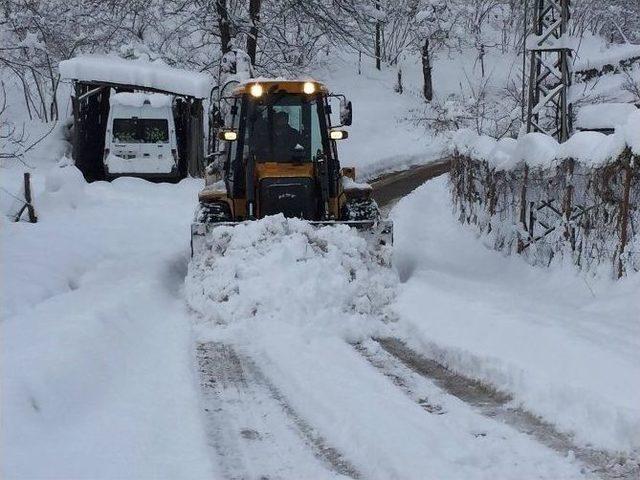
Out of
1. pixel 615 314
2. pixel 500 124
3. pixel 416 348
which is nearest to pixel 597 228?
pixel 615 314

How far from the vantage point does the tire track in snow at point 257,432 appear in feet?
14.7

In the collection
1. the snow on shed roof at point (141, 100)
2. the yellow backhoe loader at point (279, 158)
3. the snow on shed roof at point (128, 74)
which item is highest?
the snow on shed roof at point (128, 74)

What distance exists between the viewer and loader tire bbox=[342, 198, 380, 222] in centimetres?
1068

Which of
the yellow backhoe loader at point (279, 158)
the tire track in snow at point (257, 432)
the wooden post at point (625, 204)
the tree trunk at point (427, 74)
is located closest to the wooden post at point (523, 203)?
the yellow backhoe loader at point (279, 158)

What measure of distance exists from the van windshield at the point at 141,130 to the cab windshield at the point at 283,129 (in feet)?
38.8

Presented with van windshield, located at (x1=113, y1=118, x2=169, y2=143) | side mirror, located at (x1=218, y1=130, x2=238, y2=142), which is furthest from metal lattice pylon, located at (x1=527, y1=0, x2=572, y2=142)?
van windshield, located at (x1=113, y1=118, x2=169, y2=143)

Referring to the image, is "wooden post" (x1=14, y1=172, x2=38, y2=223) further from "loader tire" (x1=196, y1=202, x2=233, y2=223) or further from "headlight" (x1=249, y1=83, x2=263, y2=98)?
"headlight" (x1=249, y1=83, x2=263, y2=98)

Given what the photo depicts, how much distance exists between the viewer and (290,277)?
8.33 m

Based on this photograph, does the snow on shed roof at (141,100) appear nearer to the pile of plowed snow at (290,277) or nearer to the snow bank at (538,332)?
the snow bank at (538,332)

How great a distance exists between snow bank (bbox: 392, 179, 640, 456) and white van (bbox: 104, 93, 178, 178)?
10.6m

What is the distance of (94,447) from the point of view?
4.68 metres

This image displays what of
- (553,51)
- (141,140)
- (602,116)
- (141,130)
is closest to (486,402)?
(553,51)

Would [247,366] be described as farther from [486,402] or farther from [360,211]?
[360,211]

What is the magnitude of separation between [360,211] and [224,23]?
1328 centimetres
